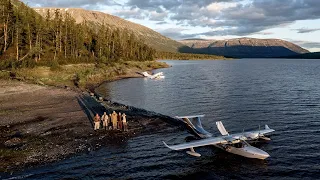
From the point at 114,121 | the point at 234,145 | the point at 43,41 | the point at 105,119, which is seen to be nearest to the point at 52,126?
the point at 105,119

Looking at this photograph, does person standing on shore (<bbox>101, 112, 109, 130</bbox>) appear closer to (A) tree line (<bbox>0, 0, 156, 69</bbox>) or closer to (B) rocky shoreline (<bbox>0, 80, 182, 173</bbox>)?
(B) rocky shoreline (<bbox>0, 80, 182, 173</bbox>)

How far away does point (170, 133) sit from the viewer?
31797 mm

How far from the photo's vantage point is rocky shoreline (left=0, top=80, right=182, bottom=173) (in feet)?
79.8

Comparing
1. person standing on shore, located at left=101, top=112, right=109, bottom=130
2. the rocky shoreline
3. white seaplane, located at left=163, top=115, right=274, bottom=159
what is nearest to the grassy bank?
the rocky shoreline

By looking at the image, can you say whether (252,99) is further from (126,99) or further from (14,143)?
(14,143)

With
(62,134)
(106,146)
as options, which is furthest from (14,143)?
(106,146)

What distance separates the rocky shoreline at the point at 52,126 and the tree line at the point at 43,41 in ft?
94.1

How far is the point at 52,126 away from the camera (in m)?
32.0

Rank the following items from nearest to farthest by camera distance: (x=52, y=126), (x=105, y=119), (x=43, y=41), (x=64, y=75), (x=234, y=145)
→ (x=234, y=145)
(x=105, y=119)
(x=52, y=126)
(x=64, y=75)
(x=43, y=41)

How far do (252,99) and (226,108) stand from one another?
32.5 ft

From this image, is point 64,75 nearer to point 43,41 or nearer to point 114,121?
point 43,41

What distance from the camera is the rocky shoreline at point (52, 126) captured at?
958 inches

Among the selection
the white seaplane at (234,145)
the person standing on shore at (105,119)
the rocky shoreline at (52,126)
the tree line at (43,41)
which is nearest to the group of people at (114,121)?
the person standing on shore at (105,119)

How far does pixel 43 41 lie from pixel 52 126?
83.3 meters
